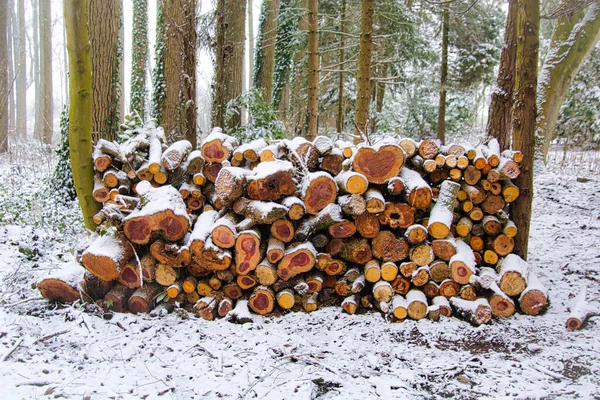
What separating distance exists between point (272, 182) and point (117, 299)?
185 cm

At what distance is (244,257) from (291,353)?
1027 millimetres

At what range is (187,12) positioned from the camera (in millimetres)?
5844

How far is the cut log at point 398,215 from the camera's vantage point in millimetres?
4012

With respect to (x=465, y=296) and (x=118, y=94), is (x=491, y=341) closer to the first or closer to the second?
(x=465, y=296)

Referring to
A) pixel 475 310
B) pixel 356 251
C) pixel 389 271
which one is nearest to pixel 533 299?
pixel 475 310

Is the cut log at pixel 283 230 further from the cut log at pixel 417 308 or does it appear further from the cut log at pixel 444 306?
the cut log at pixel 444 306

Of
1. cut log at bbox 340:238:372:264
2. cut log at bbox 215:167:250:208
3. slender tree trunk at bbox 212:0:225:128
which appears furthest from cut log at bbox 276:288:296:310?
slender tree trunk at bbox 212:0:225:128

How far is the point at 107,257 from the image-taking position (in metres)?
3.58

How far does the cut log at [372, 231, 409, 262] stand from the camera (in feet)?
13.2

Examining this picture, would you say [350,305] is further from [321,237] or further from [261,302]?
[261,302]

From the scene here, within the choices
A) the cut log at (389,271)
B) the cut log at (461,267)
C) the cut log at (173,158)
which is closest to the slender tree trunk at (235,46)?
the cut log at (173,158)

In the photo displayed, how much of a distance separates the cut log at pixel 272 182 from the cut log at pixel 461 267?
5.79 feet

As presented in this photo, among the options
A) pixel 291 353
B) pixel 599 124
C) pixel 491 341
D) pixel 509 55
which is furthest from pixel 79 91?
pixel 599 124

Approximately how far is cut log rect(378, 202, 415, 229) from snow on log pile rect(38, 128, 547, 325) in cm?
1
